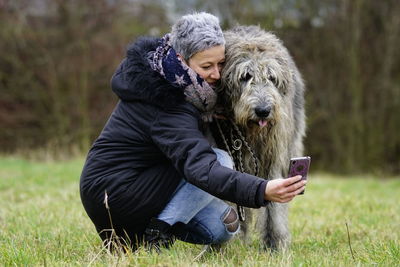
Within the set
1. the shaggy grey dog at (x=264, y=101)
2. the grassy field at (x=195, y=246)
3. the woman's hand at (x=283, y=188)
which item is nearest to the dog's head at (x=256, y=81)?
the shaggy grey dog at (x=264, y=101)

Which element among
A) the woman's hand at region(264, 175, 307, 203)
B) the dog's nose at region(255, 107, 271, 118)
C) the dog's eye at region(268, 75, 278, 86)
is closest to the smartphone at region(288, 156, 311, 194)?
the woman's hand at region(264, 175, 307, 203)

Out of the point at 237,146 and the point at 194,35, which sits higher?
the point at 194,35

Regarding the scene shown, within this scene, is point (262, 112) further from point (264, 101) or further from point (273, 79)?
point (273, 79)

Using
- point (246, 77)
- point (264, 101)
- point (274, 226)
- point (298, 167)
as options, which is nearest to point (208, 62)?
point (246, 77)

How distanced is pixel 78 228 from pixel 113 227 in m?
1.05

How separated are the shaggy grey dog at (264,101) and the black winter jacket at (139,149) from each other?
36 cm

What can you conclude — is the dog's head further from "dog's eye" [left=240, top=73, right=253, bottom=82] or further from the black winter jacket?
the black winter jacket

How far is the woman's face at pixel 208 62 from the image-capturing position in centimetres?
341

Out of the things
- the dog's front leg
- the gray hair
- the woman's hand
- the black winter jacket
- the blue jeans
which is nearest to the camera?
the woman's hand

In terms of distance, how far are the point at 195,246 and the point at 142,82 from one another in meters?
1.37

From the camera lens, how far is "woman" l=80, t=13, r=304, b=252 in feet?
10.7

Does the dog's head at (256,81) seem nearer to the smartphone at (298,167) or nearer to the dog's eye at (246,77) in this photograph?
the dog's eye at (246,77)

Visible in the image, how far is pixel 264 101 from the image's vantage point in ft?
11.4

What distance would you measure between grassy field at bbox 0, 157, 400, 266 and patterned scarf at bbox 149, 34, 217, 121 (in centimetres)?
90
